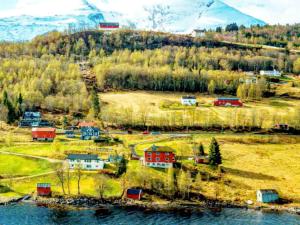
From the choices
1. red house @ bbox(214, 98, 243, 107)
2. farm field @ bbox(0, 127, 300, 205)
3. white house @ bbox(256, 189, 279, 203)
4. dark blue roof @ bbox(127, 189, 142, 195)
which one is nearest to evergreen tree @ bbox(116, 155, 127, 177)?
farm field @ bbox(0, 127, 300, 205)

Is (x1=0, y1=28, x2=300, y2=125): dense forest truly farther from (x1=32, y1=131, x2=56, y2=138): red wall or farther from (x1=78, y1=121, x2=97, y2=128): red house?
(x1=32, y1=131, x2=56, y2=138): red wall

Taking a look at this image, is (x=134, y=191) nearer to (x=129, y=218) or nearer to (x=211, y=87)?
(x=129, y=218)

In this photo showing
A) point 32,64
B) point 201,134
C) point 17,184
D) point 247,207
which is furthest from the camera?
point 32,64

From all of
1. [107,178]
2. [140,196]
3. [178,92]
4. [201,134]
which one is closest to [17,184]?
[107,178]

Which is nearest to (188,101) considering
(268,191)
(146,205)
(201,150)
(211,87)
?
(211,87)

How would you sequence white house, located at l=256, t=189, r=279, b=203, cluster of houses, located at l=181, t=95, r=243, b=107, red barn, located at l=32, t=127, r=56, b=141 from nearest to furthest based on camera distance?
white house, located at l=256, t=189, r=279, b=203
red barn, located at l=32, t=127, r=56, b=141
cluster of houses, located at l=181, t=95, r=243, b=107

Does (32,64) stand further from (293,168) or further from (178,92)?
(293,168)
